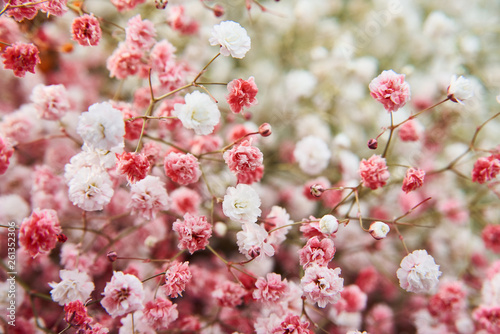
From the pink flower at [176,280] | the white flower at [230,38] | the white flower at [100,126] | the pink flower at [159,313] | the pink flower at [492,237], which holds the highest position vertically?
the white flower at [230,38]

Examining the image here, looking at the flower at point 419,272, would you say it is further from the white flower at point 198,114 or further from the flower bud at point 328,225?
the white flower at point 198,114

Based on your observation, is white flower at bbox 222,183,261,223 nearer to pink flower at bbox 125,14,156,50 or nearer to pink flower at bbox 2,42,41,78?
pink flower at bbox 125,14,156,50

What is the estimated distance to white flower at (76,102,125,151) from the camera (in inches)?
30.2

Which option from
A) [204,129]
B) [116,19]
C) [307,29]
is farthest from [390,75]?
[116,19]

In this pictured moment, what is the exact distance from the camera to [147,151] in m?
0.94

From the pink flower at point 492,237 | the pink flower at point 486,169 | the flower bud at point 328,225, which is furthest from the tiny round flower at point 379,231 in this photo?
the pink flower at point 492,237

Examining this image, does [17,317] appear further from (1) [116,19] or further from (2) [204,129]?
(1) [116,19]

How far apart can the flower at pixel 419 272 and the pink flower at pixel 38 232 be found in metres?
0.93

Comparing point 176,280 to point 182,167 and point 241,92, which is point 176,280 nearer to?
point 182,167

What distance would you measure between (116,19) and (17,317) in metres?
1.33

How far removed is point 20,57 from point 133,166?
45 centimetres

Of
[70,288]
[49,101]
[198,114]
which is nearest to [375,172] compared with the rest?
[198,114]

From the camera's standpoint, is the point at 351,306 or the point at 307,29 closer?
the point at 351,306

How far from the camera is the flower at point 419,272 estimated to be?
0.88 meters
